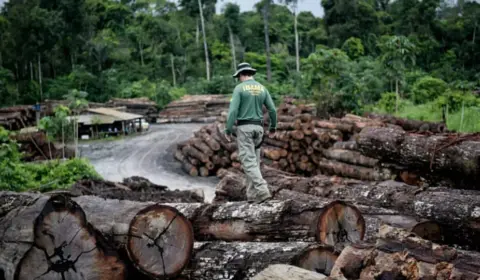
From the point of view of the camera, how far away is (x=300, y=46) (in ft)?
190

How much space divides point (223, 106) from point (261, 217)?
3217 centimetres

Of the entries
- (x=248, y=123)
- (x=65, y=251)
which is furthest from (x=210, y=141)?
(x=65, y=251)

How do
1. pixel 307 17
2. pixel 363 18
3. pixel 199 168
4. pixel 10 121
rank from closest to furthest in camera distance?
pixel 199 168 → pixel 10 121 → pixel 363 18 → pixel 307 17

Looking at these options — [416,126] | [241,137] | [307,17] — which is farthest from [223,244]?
[307,17]

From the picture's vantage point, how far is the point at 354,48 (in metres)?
45.0

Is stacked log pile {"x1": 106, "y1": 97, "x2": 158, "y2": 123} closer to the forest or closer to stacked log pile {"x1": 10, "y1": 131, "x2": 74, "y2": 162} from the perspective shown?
the forest

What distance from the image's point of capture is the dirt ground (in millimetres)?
17234

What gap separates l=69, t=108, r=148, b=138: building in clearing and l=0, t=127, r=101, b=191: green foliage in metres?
13.0

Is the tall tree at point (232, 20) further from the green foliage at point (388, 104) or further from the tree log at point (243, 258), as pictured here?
the tree log at point (243, 258)

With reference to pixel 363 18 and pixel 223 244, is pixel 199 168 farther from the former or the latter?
pixel 363 18

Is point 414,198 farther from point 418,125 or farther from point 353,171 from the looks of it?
point 418,125

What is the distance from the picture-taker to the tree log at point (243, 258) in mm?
4582

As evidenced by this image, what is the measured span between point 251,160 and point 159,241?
254cm

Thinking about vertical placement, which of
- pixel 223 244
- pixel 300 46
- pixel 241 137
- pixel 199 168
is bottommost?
pixel 199 168
